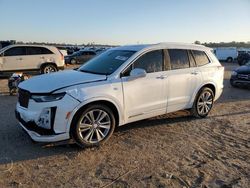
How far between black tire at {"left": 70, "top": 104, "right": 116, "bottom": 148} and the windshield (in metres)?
0.79

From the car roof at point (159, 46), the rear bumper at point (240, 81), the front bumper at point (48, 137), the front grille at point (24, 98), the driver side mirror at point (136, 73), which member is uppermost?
the car roof at point (159, 46)

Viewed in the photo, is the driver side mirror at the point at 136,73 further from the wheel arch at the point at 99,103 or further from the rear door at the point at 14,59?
the rear door at the point at 14,59

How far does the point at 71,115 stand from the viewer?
15.6 feet

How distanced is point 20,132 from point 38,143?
2.70 feet

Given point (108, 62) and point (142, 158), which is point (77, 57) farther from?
point (142, 158)

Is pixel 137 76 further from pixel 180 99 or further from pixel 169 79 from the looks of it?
pixel 180 99

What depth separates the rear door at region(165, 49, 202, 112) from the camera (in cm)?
620

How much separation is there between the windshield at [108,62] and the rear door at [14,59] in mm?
9953

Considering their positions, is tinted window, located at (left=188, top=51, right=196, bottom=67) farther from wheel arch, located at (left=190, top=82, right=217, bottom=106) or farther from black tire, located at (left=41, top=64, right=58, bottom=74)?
black tire, located at (left=41, top=64, right=58, bottom=74)

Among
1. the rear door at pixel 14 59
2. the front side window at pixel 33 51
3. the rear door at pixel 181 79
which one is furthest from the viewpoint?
the front side window at pixel 33 51

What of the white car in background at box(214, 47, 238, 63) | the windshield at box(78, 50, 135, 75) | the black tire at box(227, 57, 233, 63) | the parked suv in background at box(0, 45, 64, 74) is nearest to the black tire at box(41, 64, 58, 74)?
the parked suv in background at box(0, 45, 64, 74)

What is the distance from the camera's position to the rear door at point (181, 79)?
620cm

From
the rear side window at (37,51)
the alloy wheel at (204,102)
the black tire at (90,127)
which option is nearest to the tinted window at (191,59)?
the alloy wheel at (204,102)

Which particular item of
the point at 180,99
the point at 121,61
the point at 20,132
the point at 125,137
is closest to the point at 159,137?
the point at 125,137
